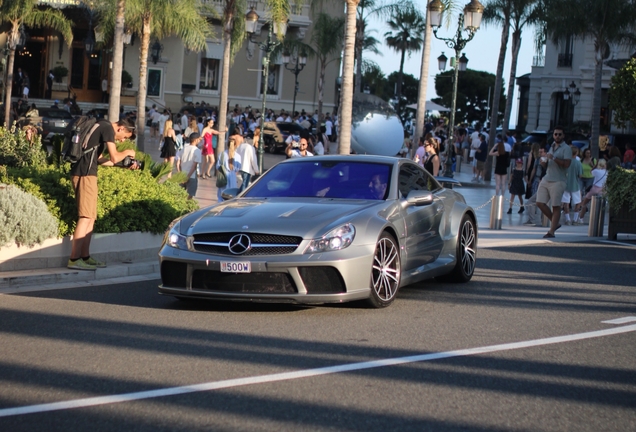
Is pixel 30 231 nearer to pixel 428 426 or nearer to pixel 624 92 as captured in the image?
pixel 428 426

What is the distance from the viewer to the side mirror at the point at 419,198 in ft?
32.2

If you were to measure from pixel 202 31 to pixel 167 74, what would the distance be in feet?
81.1

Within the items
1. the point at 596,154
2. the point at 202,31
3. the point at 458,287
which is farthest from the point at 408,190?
the point at 596,154

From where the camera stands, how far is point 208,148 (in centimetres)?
2922

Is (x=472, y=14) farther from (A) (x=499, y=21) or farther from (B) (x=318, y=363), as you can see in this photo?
(B) (x=318, y=363)

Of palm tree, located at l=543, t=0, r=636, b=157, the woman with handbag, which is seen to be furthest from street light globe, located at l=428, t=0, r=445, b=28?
palm tree, located at l=543, t=0, r=636, b=157

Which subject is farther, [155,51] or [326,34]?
[326,34]

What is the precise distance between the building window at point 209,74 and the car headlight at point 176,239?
2160 inches

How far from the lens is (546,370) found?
6.82 meters

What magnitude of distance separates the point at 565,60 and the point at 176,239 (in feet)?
212

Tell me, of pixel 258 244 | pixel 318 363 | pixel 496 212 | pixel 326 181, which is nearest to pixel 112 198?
pixel 326 181

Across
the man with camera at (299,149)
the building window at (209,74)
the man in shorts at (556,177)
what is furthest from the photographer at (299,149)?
the building window at (209,74)

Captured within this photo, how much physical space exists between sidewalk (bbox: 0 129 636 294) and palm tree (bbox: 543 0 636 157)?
9.37m

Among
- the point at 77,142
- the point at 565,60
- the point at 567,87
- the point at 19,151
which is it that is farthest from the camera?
the point at 565,60
